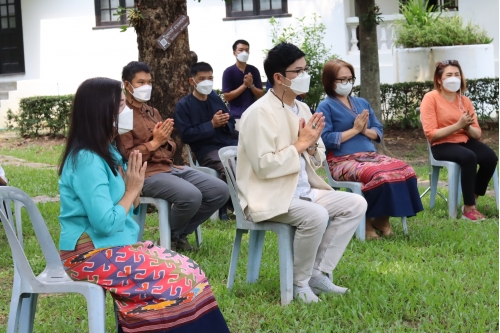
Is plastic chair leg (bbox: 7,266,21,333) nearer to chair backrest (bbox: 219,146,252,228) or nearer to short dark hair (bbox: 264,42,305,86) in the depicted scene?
chair backrest (bbox: 219,146,252,228)

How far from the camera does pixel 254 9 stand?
17391mm

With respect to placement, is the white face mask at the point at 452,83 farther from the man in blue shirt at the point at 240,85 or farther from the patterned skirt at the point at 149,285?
the patterned skirt at the point at 149,285

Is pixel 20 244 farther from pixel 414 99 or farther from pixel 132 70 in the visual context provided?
Answer: pixel 414 99

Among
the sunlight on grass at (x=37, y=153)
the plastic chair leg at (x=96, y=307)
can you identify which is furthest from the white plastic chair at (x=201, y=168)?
the sunlight on grass at (x=37, y=153)

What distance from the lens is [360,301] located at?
4977 millimetres

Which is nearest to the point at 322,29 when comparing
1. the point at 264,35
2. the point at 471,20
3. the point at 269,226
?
the point at 264,35

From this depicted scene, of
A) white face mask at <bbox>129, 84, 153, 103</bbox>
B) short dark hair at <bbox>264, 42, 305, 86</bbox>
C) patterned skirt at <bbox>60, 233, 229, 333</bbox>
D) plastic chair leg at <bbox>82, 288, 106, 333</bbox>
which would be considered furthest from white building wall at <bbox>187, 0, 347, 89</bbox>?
plastic chair leg at <bbox>82, 288, 106, 333</bbox>

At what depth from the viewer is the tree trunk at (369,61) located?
482 inches

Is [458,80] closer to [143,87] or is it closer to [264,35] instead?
[143,87]

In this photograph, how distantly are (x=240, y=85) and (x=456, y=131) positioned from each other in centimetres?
297

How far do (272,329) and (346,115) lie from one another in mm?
2825

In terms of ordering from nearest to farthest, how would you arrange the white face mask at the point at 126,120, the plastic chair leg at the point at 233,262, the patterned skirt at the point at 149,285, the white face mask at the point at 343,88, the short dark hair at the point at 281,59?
the patterned skirt at the point at 149,285 < the white face mask at the point at 126,120 < the short dark hair at the point at 281,59 < the plastic chair leg at the point at 233,262 < the white face mask at the point at 343,88

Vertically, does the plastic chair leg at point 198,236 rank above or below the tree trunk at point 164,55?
below

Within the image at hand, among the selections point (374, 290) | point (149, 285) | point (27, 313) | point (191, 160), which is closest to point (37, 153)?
point (191, 160)
